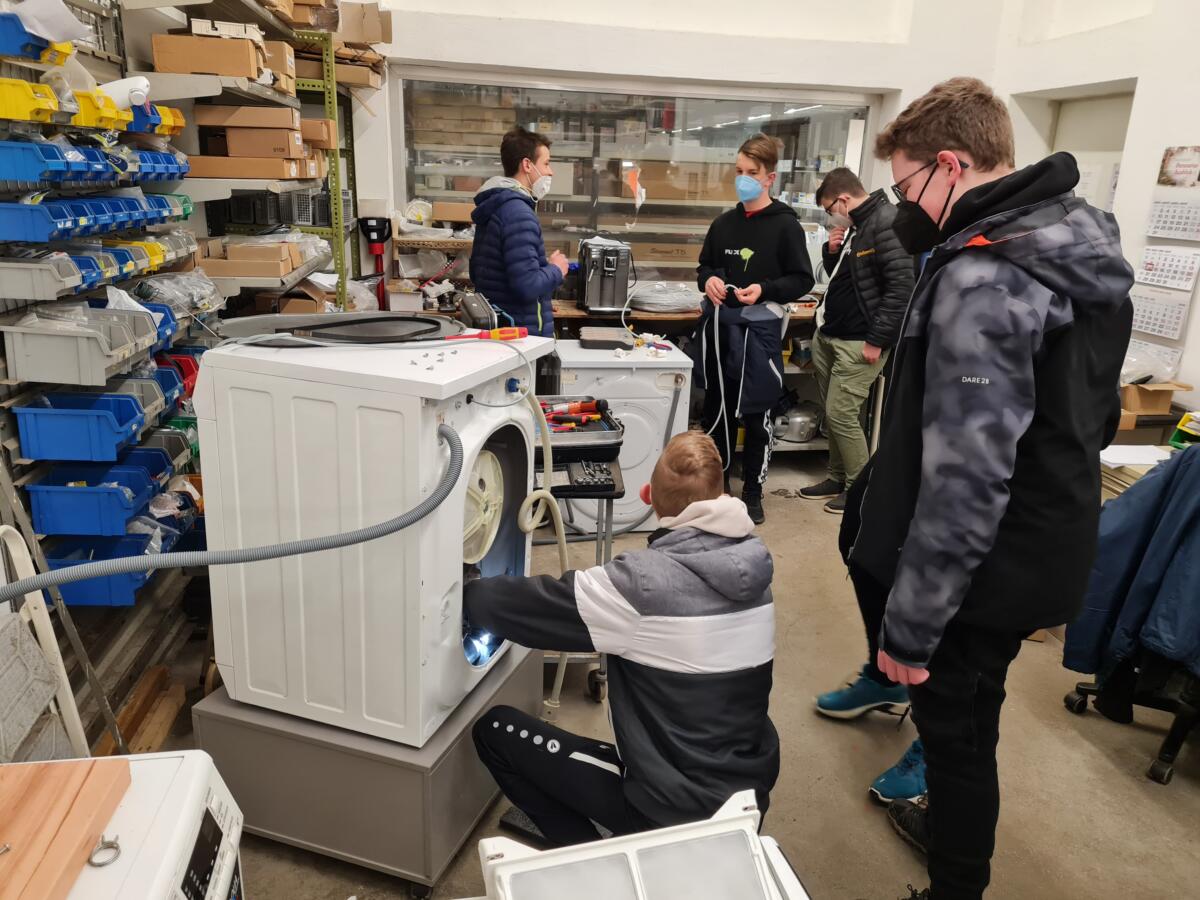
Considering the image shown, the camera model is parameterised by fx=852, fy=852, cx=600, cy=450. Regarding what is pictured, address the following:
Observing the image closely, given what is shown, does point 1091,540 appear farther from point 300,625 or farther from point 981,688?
point 300,625

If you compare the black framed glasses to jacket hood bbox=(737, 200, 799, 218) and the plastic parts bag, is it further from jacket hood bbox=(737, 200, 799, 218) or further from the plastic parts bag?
the plastic parts bag

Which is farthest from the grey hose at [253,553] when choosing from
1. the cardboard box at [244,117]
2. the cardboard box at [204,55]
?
the cardboard box at [244,117]

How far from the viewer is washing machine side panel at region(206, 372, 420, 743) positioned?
5.43 feet

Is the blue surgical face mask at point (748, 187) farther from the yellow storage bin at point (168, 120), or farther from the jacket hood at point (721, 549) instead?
the jacket hood at point (721, 549)

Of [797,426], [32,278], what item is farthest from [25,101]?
[797,426]

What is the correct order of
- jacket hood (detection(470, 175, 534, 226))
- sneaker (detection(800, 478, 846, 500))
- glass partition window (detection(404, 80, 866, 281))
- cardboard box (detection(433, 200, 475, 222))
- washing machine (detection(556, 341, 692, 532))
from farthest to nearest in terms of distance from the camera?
1. glass partition window (detection(404, 80, 866, 281))
2. cardboard box (detection(433, 200, 475, 222))
3. sneaker (detection(800, 478, 846, 500))
4. washing machine (detection(556, 341, 692, 532))
5. jacket hood (detection(470, 175, 534, 226))

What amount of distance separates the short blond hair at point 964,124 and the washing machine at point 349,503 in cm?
95

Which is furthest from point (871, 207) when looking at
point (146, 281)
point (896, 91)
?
point (146, 281)

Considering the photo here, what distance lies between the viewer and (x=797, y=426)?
16.4ft

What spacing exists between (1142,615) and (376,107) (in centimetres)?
437

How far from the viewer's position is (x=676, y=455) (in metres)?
1.77

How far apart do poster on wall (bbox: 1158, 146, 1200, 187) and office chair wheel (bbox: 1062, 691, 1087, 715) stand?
2.28 m

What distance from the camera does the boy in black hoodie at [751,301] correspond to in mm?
4082

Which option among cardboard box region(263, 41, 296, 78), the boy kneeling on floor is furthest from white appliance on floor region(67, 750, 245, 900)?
cardboard box region(263, 41, 296, 78)
